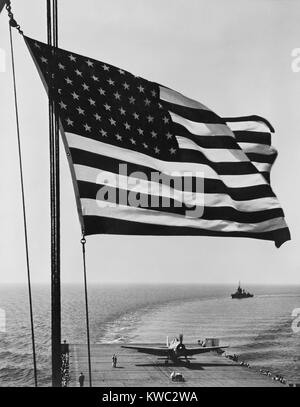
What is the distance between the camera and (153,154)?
31.0ft

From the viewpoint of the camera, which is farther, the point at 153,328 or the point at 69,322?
the point at 69,322

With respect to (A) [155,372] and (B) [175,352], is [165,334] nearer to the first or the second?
(B) [175,352]

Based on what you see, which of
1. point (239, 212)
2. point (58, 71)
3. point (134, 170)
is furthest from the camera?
point (239, 212)

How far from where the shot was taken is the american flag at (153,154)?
8492mm

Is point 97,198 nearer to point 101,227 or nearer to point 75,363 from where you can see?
point 101,227

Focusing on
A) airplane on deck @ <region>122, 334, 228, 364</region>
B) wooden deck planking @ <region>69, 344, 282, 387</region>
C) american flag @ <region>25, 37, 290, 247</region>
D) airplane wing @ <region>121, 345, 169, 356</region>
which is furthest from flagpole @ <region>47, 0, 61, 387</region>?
airplane wing @ <region>121, 345, 169, 356</region>

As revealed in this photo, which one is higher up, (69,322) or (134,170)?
(134,170)

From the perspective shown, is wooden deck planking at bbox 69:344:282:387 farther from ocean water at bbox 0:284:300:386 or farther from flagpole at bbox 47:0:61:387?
flagpole at bbox 47:0:61:387

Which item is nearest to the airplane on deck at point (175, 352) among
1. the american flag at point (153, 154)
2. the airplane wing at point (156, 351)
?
the airplane wing at point (156, 351)

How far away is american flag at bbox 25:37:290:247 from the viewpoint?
8492 mm

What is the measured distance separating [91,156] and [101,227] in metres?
1.24
